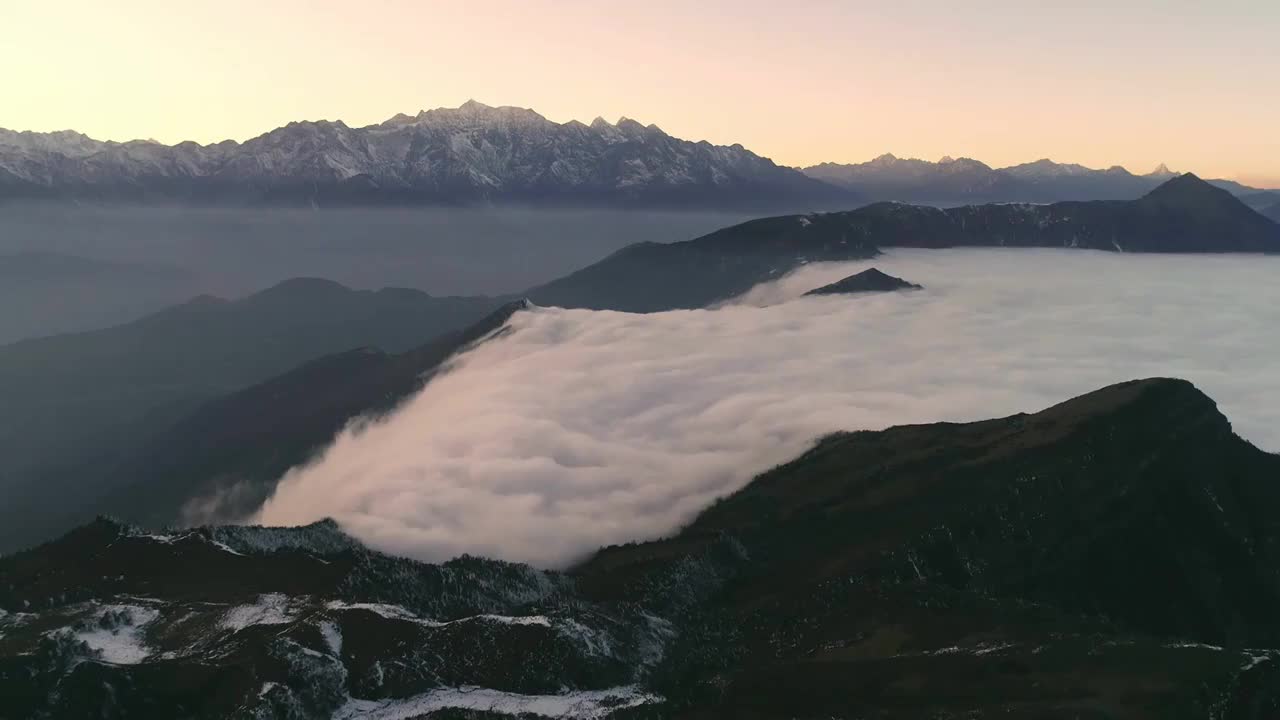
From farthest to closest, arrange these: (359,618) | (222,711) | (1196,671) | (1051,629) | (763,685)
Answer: (359,618), (1051,629), (763,685), (222,711), (1196,671)

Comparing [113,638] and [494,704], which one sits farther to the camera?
[113,638]

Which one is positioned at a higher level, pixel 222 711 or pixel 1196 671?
pixel 1196 671

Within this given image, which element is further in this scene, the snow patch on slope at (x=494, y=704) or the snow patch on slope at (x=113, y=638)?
the snow patch on slope at (x=113, y=638)

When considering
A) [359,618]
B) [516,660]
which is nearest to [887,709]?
[516,660]

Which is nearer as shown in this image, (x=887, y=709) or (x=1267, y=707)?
(x=1267, y=707)

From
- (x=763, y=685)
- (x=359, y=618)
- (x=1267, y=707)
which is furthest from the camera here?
(x=359, y=618)

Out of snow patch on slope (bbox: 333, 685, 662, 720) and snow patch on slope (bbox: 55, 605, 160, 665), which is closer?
snow patch on slope (bbox: 333, 685, 662, 720)

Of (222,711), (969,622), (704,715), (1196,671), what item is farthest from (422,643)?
(1196,671)

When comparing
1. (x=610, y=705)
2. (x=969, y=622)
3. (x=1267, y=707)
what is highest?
(x=1267, y=707)

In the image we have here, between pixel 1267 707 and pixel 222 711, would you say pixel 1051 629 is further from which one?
pixel 222 711
